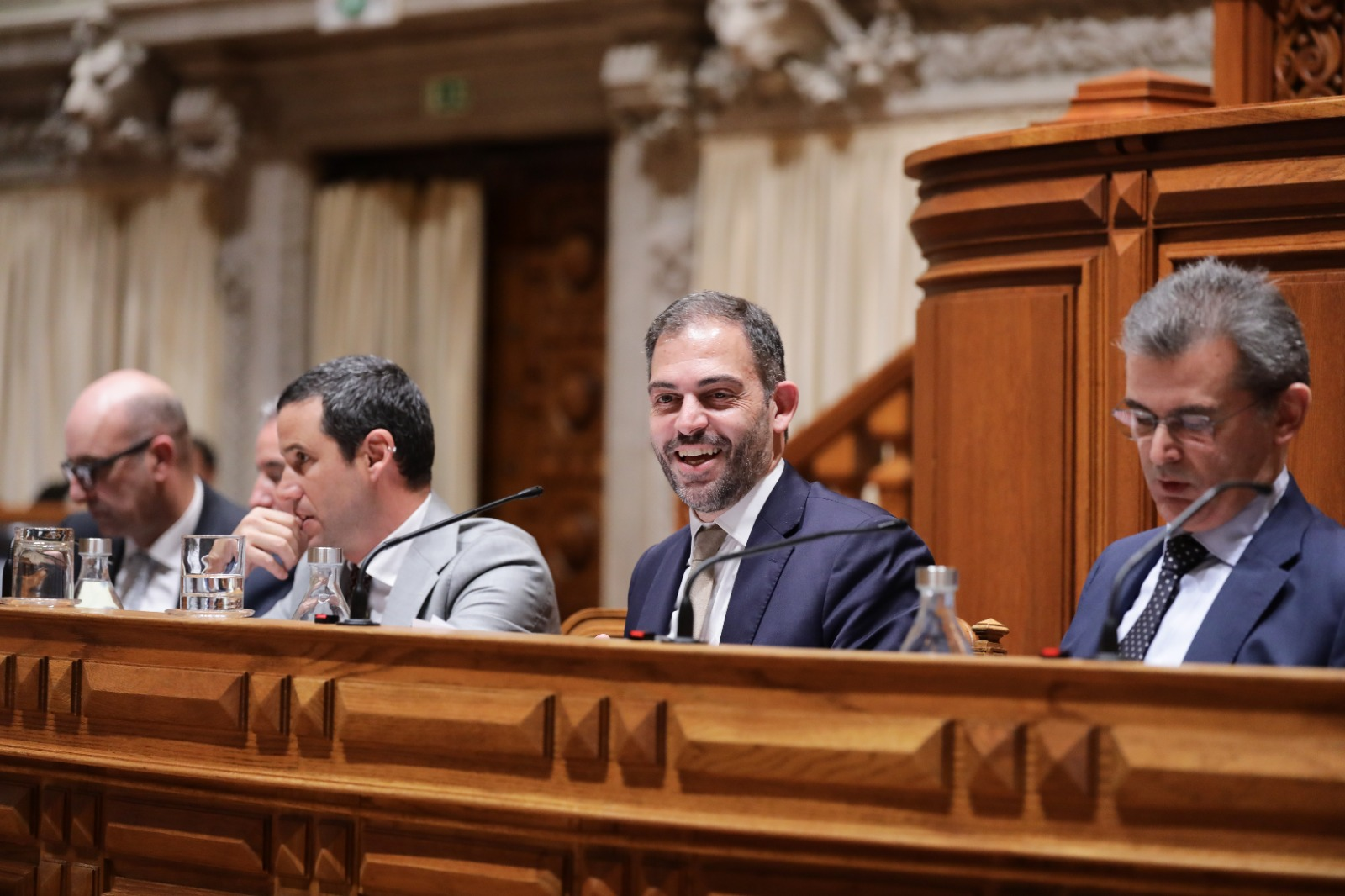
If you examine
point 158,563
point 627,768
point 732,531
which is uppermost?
point 732,531

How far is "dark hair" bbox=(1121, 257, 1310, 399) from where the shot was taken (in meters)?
2.24

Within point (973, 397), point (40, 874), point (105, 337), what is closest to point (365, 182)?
point (105, 337)

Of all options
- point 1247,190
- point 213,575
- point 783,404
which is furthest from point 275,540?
point 1247,190

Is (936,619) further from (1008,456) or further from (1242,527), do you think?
(1008,456)

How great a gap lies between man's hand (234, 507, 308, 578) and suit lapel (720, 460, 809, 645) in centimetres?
110

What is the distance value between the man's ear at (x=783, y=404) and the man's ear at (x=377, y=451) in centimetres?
85

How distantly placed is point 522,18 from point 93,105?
2.38 meters

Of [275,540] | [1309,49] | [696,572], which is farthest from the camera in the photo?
[1309,49]

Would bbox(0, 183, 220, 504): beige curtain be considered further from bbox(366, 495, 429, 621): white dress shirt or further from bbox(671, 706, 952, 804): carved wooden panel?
bbox(671, 706, 952, 804): carved wooden panel

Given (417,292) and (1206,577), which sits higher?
(417,292)

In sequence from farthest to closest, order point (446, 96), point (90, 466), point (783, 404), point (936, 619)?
1. point (446, 96)
2. point (90, 466)
3. point (783, 404)
4. point (936, 619)

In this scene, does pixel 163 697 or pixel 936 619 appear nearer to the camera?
pixel 936 619

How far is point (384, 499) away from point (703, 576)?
2.57 feet

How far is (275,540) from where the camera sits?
3305 mm
